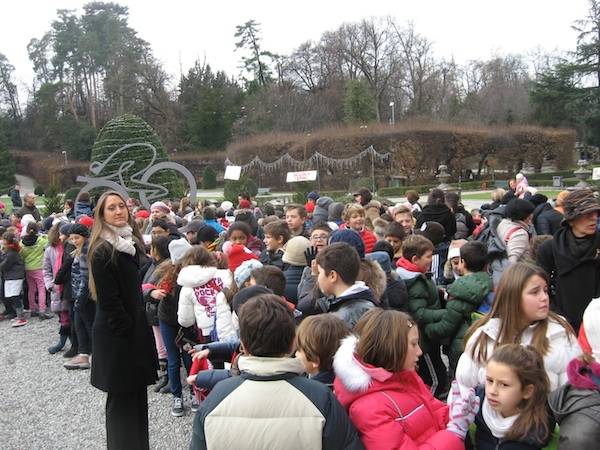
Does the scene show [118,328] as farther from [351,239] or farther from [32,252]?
[32,252]

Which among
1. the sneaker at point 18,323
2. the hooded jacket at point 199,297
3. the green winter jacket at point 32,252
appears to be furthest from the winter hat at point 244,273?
the sneaker at point 18,323

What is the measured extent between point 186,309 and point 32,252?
542 cm

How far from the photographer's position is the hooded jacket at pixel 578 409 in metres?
2.07

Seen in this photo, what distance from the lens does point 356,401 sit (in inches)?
89.9

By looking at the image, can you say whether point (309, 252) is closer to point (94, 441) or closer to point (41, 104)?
point (94, 441)

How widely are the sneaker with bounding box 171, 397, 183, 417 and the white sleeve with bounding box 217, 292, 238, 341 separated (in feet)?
4.33

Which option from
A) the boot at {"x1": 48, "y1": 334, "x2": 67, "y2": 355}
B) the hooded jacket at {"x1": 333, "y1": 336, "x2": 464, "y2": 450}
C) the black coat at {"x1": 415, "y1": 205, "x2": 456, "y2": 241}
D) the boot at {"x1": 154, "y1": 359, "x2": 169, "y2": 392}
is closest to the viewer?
the hooded jacket at {"x1": 333, "y1": 336, "x2": 464, "y2": 450}

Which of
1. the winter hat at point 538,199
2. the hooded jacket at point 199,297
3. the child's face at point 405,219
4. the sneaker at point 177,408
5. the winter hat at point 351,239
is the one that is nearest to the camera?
the winter hat at point 351,239

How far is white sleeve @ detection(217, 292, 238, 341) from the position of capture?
4.24 meters

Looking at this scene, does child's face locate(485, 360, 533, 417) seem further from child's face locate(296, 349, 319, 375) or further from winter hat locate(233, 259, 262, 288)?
winter hat locate(233, 259, 262, 288)

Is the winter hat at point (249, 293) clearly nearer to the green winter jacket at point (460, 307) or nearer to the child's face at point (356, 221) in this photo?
the green winter jacket at point (460, 307)

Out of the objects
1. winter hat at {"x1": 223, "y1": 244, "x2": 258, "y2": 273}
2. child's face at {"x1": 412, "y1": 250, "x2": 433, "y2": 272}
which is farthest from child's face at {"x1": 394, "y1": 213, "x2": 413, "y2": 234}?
winter hat at {"x1": 223, "y1": 244, "x2": 258, "y2": 273}

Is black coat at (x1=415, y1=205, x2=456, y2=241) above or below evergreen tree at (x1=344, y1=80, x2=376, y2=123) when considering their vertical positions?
below

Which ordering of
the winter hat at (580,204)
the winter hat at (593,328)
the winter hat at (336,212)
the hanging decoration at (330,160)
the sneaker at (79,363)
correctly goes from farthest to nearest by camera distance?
the hanging decoration at (330,160) < the winter hat at (336,212) < the sneaker at (79,363) < the winter hat at (580,204) < the winter hat at (593,328)
